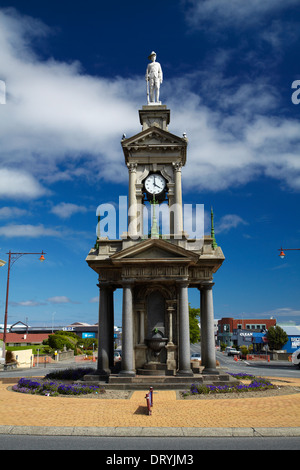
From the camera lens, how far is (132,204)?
24156 millimetres

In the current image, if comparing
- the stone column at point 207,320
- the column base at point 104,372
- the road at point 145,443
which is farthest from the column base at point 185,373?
the road at point 145,443

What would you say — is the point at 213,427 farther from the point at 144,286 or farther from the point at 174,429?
the point at 144,286

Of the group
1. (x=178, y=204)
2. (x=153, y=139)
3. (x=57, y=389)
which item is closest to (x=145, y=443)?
(x=57, y=389)

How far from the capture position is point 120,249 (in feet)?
75.9

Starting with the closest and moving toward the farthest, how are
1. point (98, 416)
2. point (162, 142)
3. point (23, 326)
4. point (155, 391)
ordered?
point (98, 416)
point (155, 391)
point (162, 142)
point (23, 326)

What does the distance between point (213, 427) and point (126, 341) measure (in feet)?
32.7

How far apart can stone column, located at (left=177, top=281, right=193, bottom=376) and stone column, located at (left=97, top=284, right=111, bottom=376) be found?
453 centimetres

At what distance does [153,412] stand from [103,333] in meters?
9.71

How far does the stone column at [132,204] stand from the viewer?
2362cm

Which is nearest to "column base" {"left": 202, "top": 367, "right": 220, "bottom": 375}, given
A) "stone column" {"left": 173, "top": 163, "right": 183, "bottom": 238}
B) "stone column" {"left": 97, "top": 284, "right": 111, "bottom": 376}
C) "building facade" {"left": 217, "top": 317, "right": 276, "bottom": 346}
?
"stone column" {"left": 97, "top": 284, "right": 111, "bottom": 376}

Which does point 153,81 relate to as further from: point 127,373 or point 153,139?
point 127,373

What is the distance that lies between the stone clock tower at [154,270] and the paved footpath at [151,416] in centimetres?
447

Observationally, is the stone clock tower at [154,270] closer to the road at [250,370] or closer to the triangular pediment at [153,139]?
A: the triangular pediment at [153,139]
